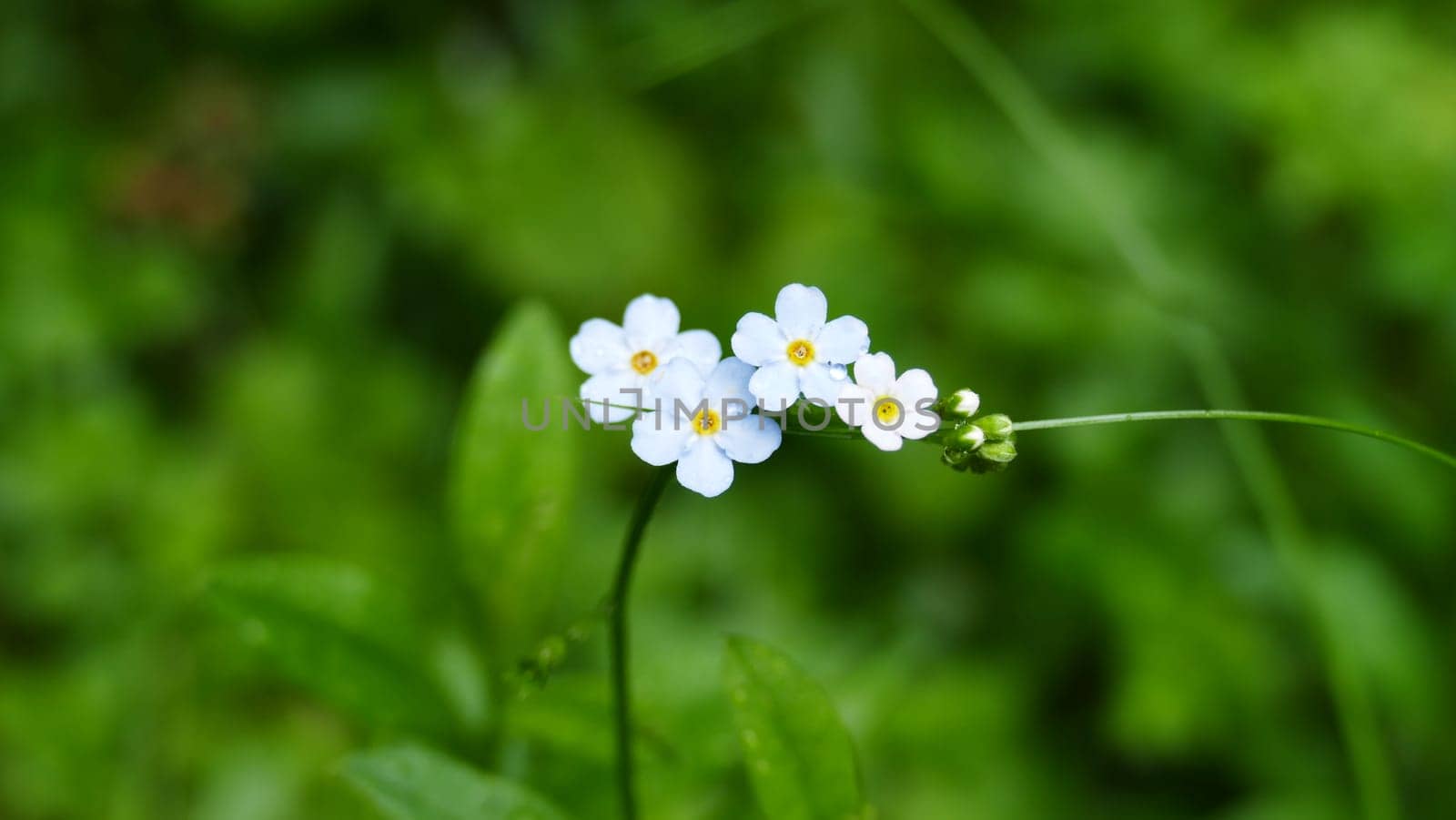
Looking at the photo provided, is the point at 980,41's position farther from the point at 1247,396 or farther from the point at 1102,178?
the point at 1247,396

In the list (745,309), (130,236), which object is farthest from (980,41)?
(130,236)

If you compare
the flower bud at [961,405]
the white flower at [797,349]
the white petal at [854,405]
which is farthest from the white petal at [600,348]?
the flower bud at [961,405]

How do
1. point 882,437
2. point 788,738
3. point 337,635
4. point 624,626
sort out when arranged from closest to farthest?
point 882,437 < point 624,626 < point 788,738 < point 337,635

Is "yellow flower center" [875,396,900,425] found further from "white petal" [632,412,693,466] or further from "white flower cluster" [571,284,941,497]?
"white petal" [632,412,693,466]

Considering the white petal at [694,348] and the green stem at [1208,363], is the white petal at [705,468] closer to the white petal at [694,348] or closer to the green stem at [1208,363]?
the white petal at [694,348]

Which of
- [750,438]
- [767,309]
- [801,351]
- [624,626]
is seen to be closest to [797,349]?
[801,351]

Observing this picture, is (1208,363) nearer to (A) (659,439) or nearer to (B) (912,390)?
(B) (912,390)
